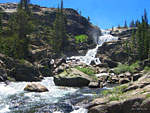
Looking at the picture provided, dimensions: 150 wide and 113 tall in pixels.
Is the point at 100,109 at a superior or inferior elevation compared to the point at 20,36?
inferior

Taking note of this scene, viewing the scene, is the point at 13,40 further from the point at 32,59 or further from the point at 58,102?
the point at 58,102

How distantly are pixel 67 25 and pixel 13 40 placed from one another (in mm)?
52804

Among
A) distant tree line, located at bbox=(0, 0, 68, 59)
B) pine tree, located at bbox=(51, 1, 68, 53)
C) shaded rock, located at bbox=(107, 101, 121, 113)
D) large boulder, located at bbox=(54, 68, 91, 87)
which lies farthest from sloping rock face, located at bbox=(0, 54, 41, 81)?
pine tree, located at bbox=(51, 1, 68, 53)

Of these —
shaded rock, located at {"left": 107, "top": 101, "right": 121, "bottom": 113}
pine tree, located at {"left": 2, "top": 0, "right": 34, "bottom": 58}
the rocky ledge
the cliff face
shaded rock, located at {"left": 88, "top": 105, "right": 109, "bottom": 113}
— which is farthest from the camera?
the cliff face

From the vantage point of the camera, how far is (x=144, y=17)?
69125 mm

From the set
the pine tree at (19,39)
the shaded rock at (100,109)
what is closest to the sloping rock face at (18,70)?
the pine tree at (19,39)

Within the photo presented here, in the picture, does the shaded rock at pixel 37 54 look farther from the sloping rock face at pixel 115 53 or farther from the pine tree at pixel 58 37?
the sloping rock face at pixel 115 53

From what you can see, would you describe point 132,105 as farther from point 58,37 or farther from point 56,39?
point 58,37

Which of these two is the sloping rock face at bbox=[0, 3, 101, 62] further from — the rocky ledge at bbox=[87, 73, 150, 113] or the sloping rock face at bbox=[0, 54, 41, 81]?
the rocky ledge at bbox=[87, 73, 150, 113]

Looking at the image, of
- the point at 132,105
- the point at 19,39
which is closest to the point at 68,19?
the point at 19,39

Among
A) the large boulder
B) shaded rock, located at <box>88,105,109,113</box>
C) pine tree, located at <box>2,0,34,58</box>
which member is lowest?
the large boulder

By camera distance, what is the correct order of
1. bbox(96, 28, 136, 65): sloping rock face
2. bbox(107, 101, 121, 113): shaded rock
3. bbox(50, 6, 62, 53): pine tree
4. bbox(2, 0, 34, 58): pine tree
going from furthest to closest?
bbox(50, 6, 62, 53): pine tree, bbox(96, 28, 136, 65): sloping rock face, bbox(2, 0, 34, 58): pine tree, bbox(107, 101, 121, 113): shaded rock

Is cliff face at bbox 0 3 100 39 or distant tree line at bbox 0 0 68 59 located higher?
cliff face at bbox 0 3 100 39

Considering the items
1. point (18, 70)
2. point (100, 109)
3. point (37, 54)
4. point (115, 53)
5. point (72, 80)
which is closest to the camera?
point (100, 109)
